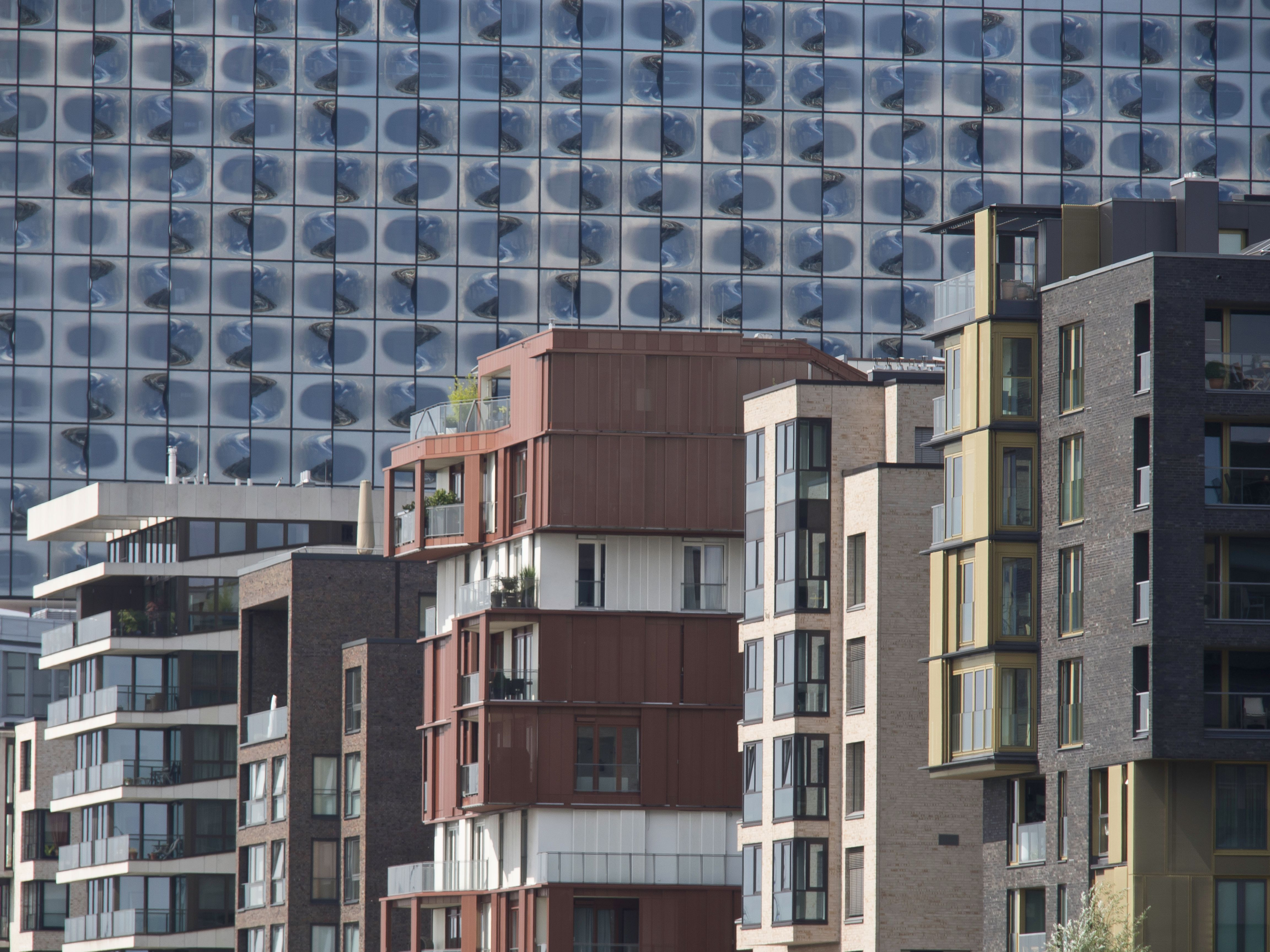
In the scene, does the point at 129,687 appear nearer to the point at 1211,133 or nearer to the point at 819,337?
the point at 819,337

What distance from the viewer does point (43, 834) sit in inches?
5704

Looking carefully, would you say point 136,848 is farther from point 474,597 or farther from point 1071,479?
point 1071,479

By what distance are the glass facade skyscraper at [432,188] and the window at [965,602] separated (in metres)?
106

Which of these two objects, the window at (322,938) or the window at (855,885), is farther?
the window at (322,938)

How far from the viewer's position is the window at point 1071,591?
248ft

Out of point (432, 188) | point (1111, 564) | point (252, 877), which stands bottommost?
point (252, 877)

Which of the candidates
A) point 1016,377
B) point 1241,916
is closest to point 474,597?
point 1016,377

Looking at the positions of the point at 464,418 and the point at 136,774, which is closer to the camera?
the point at 464,418

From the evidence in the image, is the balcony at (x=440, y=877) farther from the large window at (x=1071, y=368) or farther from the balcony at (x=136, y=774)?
the large window at (x=1071, y=368)

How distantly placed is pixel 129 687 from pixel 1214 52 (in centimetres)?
9825

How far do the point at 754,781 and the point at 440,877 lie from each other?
15929 millimetres

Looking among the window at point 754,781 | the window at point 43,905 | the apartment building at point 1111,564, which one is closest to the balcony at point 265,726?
the window at point 754,781

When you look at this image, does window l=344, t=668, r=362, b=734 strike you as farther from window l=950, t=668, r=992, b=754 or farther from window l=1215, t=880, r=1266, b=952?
window l=1215, t=880, r=1266, b=952

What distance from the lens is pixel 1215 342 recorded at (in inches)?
2928
